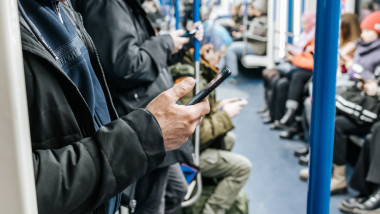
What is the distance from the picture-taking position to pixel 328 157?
0.88 meters

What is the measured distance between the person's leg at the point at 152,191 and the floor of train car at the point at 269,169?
3.95 feet

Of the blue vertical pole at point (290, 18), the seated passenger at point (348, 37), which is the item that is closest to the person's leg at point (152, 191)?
the seated passenger at point (348, 37)

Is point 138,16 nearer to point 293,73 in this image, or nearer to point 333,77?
point 333,77

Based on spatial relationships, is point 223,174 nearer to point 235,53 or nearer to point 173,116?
point 173,116

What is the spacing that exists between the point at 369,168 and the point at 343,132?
19.0 inches

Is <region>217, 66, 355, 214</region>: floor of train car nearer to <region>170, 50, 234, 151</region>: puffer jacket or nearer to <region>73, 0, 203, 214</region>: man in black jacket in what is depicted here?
<region>170, 50, 234, 151</region>: puffer jacket

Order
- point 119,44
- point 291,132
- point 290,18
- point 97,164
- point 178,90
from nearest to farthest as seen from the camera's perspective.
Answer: point 97,164, point 178,90, point 119,44, point 291,132, point 290,18

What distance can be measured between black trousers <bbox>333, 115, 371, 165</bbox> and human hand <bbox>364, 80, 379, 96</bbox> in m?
0.29

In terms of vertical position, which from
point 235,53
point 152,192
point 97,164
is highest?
point 97,164

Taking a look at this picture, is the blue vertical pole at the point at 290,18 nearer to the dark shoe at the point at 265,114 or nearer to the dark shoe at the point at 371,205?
the dark shoe at the point at 265,114

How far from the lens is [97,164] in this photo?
0.76 meters

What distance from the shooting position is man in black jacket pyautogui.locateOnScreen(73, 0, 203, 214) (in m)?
1.74

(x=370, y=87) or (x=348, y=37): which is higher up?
(x=348, y=37)

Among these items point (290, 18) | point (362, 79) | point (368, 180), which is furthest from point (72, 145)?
point (290, 18)
